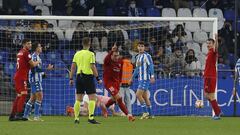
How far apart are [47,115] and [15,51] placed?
7.55ft

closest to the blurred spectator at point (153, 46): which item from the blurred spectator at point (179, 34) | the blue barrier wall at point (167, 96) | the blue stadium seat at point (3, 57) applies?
the blurred spectator at point (179, 34)

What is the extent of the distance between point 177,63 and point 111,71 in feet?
14.2

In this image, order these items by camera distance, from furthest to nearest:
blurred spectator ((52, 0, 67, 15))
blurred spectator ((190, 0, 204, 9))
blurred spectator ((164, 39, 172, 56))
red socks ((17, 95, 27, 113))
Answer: blurred spectator ((190, 0, 204, 9)) → blurred spectator ((52, 0, 67, 15)) → blurred spectator ((164, 39, 172, 56)) → red socks ((17, 95, 27, 113))

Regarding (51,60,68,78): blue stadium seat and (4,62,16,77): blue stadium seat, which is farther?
(51,60,68,78): blue stadium seat

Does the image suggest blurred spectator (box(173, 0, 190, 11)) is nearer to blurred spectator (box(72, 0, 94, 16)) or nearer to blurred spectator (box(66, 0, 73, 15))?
blurred spectator (box(72, 0, 94, 16))

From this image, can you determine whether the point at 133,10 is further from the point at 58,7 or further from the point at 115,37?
the point at 115,37

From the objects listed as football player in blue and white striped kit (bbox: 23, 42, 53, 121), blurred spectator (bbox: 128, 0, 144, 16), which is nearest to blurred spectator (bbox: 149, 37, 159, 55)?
blurred spectator (bbox: 128, 0, 144, 16)

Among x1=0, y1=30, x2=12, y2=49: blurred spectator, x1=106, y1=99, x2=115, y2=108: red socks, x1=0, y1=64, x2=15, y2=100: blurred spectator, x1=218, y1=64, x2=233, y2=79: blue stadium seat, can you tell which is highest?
x1=0, y1=30, x2=12, y2=49: blurred spectator

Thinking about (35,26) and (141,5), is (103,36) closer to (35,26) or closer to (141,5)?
(35,26)

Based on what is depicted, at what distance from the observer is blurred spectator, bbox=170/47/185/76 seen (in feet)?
76.6

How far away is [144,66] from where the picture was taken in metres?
20.2

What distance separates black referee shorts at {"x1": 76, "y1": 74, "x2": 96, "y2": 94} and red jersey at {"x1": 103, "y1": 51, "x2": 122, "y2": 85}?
2245 millimetres

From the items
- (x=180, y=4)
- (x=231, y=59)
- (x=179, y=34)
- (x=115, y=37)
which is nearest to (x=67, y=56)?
(x=115, y=37)

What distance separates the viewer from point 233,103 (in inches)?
911
